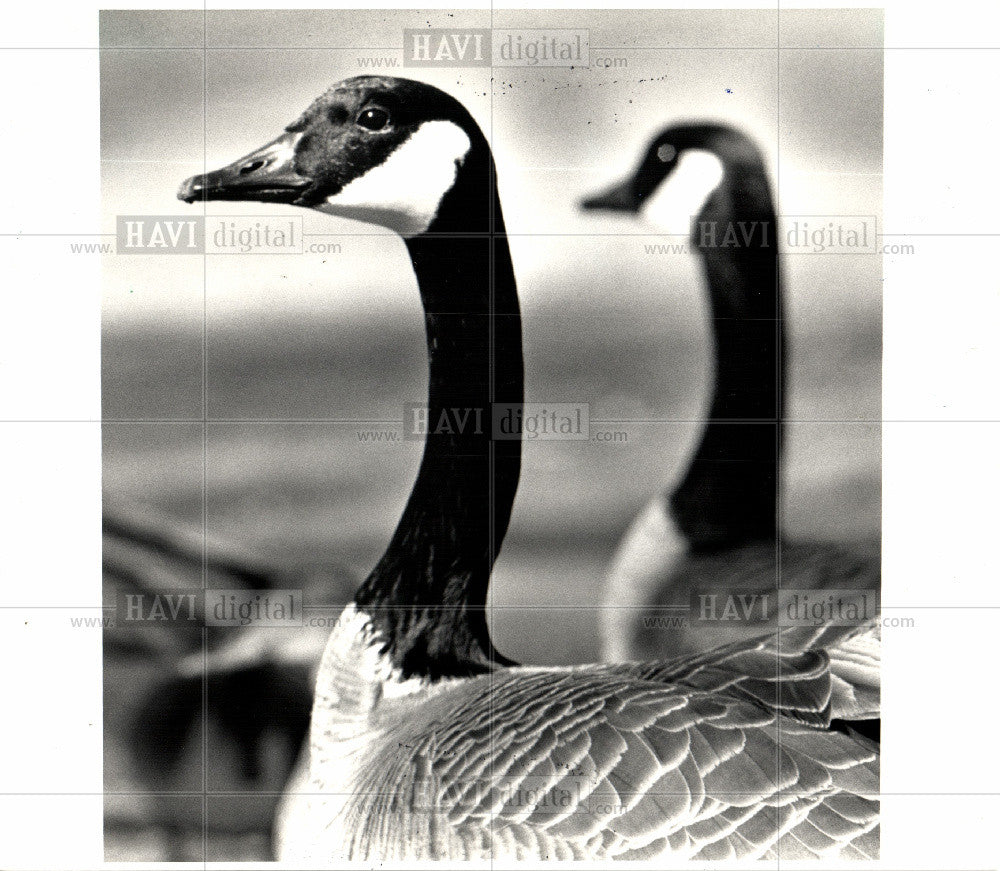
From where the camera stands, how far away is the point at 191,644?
1.77 m

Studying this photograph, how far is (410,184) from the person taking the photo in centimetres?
169

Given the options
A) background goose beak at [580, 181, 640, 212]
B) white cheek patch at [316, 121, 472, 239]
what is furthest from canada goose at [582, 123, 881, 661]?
white cheek patch at [316, 121, 472, 239]

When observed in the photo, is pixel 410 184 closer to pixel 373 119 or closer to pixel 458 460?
pixel 373 119

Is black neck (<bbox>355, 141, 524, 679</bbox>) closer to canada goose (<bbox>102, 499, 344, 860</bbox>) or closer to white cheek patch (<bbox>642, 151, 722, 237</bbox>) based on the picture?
canada goose (<bbox>102, 499, 344, 860</bbox>)

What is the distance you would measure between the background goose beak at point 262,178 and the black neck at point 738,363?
0.80 m

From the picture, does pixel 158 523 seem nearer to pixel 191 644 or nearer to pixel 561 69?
pixel 191 644

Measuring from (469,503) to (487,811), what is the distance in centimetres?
59

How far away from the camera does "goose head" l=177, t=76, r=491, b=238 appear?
168cm

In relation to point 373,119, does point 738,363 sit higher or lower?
lower

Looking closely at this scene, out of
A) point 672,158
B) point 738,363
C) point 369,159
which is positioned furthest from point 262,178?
point 738,363

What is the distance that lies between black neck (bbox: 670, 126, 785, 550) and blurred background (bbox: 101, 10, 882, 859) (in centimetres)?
3

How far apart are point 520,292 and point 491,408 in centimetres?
24

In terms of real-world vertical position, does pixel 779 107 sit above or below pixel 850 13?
below

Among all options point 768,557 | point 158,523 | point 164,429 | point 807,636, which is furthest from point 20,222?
point 807,636
